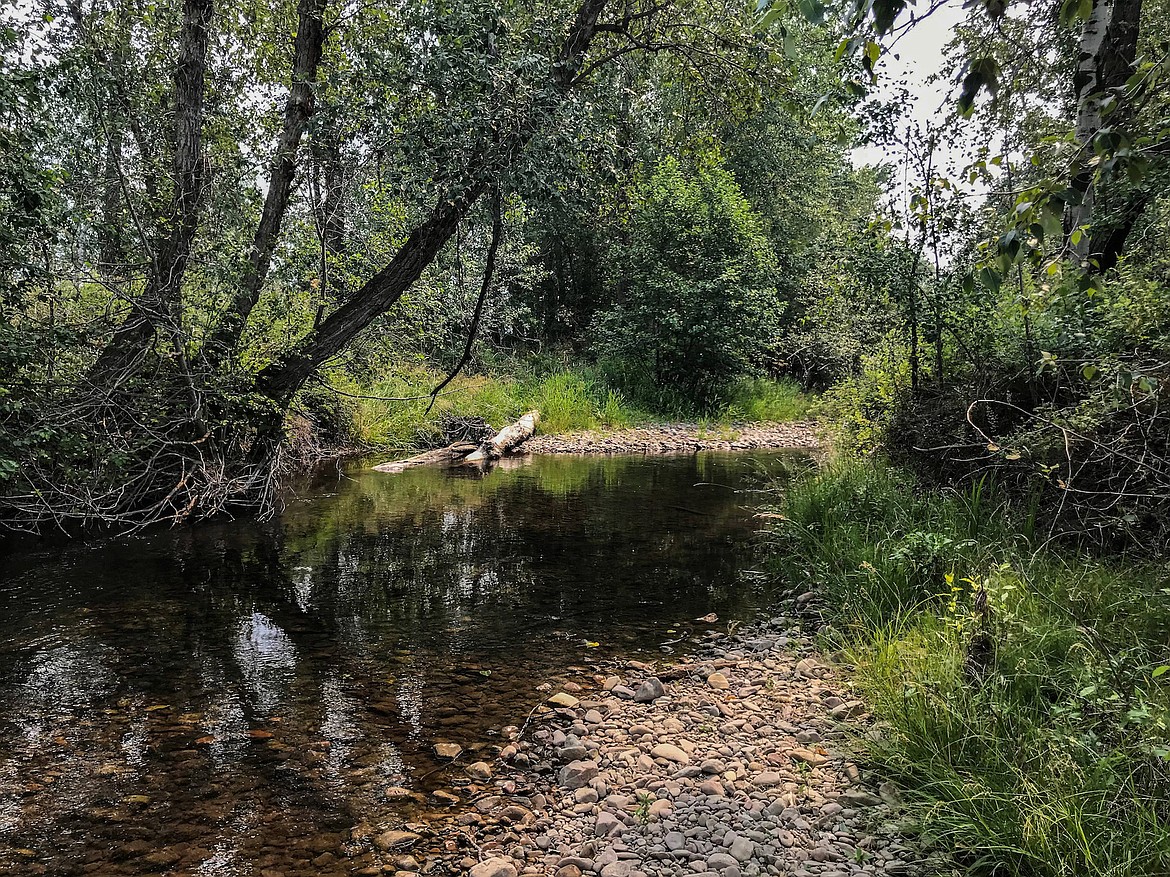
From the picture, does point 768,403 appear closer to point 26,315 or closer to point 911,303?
point 911,303

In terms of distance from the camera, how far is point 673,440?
56.0 feet

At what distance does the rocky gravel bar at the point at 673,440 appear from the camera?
16.1m

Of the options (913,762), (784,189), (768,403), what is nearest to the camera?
(913,762)

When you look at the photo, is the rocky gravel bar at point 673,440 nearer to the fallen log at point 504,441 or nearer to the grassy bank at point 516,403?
the fallen log at point 504,441

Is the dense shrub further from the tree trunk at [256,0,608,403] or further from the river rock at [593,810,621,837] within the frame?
the river rock at [593,810,621,837]

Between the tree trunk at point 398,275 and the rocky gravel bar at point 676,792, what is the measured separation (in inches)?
200

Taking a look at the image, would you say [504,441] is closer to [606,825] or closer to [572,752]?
[572,752]

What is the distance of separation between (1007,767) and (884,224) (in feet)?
8.31

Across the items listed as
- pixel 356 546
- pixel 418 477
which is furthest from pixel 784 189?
pixel 356 546

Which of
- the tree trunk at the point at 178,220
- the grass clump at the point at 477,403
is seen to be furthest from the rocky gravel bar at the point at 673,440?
the tree trunk at the point at 178,220

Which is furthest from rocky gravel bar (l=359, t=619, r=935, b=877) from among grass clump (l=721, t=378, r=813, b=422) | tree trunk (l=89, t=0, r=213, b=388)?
grass clump (l=721, t=378, r=813, b=422)

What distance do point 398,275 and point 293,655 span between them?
202 inches

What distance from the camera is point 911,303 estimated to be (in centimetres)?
602

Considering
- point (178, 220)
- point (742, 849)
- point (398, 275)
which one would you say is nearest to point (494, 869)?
point (742, 849)
